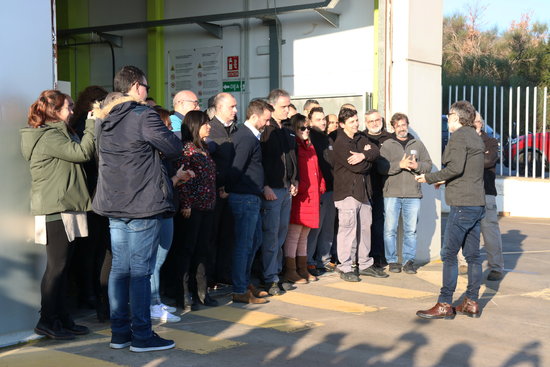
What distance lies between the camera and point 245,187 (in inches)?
308

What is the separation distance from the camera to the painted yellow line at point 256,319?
704 cm

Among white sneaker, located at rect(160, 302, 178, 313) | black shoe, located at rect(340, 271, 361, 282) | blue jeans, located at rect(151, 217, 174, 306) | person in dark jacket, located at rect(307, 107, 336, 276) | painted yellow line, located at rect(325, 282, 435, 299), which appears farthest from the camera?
person in dark jacket, located at rect(307, 107, 336, 276)

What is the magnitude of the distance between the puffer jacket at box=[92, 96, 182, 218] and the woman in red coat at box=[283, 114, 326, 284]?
10.5 feet

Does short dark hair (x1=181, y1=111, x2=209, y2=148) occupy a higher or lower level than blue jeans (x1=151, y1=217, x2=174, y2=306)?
higher

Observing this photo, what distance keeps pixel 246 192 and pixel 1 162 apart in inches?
97.0

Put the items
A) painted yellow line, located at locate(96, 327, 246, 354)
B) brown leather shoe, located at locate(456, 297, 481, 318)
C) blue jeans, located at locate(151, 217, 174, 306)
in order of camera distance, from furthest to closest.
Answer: brown leather shoe, located at locate(456, 297, 481, 318) → blue jeans, located at locate(151, 217, 174, 306) → painted yellow line, located at locate(96, 327, 246, 354)

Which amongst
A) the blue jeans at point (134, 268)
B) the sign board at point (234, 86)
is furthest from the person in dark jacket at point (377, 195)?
the blue jeans at point (134, 268)

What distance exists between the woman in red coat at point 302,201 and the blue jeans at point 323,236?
0.37 m

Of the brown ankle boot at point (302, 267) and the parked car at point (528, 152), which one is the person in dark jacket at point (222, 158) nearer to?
the brown ankle boot at point (302, 267)

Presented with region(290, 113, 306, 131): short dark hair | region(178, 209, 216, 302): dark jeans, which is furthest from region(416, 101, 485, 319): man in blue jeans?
region(178, 209, 216, 302): dark jeans

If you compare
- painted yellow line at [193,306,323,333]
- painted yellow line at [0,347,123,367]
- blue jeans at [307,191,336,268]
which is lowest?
painted yellow line at [193,306,323,333]

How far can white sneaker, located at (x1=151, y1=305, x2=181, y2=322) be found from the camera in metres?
7.13

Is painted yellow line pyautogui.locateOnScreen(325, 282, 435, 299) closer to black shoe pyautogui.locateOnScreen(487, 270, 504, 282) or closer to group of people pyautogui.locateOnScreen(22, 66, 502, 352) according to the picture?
group of people pyautogui.locateOnScreen(22, 66, 502, 352)

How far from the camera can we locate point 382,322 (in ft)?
24.0
